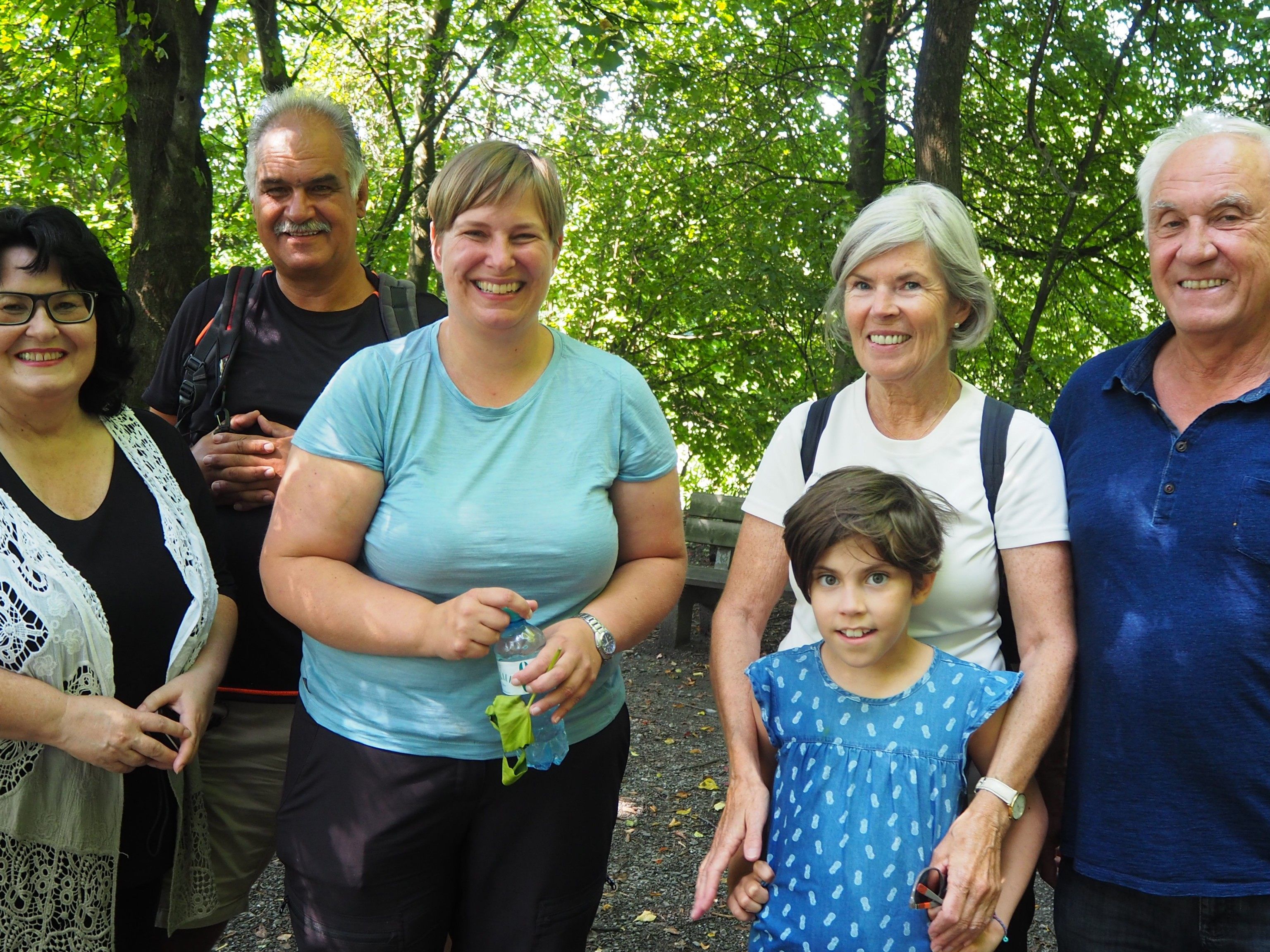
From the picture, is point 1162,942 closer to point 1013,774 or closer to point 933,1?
point 1013,774

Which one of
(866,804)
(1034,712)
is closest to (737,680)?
(866,804)

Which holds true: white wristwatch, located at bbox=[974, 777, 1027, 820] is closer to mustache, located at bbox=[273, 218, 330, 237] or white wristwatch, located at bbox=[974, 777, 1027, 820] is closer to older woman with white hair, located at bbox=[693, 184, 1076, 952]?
older woman with white hair, located at bbox=[693, 184, 1076, 952]

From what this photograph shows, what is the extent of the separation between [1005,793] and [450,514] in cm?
123

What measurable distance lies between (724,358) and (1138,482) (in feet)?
24.4

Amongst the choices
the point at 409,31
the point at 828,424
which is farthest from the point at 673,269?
the point at 828,424

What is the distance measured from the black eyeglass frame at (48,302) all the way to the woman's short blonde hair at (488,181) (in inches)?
32.6

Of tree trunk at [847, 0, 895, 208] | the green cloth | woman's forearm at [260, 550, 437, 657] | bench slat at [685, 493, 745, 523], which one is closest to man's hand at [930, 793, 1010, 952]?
the green cloth

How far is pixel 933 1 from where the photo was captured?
6254mm

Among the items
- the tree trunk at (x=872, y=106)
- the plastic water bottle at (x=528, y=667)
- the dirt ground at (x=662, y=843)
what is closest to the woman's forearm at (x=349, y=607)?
the plastic water bottle at (x=528, y=667)

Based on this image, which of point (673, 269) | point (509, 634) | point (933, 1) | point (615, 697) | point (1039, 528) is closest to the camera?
point (509, 634)

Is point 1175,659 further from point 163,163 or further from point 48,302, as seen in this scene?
Result: point 163,163

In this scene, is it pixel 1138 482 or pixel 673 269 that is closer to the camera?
pixel 1138 482

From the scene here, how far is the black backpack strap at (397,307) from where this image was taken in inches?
115

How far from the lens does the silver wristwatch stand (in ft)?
7.13
